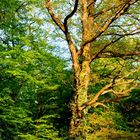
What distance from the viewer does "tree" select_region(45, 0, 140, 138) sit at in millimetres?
15492

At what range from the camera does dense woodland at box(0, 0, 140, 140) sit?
15906 millimetres

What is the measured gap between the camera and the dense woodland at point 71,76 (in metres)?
15.9

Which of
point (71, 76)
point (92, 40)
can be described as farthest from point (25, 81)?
point (92, 40)

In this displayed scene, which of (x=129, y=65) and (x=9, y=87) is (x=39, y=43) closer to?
(x=9, y=87)

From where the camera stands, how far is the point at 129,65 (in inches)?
675

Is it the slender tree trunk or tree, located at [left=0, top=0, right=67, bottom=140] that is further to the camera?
tree, located at [left=0, top=0, right=67, bottom=140]

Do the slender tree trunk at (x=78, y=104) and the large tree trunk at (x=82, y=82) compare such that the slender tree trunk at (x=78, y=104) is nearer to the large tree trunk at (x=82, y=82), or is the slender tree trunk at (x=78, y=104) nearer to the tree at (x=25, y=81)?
the large tree trunk at (x=82, y=82)

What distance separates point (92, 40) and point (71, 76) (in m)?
3.19

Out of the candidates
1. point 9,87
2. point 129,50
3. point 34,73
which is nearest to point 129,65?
point 129,50

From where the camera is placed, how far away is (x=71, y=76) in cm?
1825

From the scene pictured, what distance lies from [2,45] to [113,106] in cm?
637

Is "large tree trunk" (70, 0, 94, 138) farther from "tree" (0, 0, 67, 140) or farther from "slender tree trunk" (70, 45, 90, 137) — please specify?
"tree" (0, 0, 67, 140)

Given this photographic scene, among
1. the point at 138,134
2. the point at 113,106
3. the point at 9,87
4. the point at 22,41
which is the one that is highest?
the point at 22,41

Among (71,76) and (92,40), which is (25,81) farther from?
(92,40)
